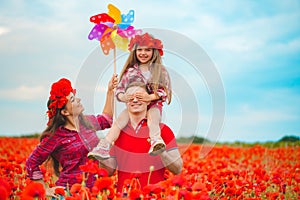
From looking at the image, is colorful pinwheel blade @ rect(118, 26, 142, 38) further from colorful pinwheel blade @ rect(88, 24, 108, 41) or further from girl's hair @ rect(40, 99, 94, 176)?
girl's hair @ rect(40, 99, 94, 176)

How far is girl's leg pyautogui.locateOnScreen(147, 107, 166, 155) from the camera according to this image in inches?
118

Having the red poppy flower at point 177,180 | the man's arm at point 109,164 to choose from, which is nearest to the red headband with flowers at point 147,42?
the man's arm at point 109,164

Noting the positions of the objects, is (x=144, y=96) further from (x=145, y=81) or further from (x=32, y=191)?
(x=32, y=191)

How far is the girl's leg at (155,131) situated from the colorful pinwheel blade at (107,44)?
0.67m

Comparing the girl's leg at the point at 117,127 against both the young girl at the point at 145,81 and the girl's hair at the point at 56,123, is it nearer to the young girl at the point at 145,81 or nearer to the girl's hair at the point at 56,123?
the young girl at the point at 145,81

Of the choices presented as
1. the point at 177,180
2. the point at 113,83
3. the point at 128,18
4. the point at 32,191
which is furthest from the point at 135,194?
the point at 128,18

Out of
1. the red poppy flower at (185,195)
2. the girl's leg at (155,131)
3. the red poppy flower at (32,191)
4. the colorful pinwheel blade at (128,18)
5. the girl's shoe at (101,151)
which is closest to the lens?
the red poppy flower at (32,191)

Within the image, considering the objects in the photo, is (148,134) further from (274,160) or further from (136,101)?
(274,160)

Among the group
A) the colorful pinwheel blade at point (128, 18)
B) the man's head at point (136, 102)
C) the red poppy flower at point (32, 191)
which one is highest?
the colorful pinwheel blade at point (128, 18)

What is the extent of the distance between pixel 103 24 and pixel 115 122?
2.74ft

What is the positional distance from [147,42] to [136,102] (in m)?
0.49

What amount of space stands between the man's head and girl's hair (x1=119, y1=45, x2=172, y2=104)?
3.6 inches

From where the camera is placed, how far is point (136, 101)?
3.14 meters

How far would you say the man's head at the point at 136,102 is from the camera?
10.3 ft
